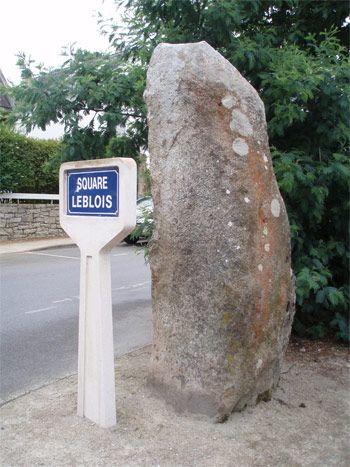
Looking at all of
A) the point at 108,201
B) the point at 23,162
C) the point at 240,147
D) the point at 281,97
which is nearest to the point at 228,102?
the point at 240,147

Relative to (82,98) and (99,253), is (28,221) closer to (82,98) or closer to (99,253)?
(82,98)

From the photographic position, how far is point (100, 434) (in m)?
3.18

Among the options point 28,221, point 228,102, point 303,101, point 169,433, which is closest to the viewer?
point 169,433

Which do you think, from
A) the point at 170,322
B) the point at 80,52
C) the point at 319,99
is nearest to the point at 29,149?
the point at 80,52

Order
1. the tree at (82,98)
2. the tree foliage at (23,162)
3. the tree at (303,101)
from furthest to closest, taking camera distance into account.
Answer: the tree foliage at (23,162), the tree at (82,98), the tree at (303,101)

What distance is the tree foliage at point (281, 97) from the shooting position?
4691 mm

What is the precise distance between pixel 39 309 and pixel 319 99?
4598mm

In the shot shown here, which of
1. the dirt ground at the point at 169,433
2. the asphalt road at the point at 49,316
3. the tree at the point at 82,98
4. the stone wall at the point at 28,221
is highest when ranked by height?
the tree at the point at 82,98

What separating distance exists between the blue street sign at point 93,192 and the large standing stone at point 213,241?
1.49 feet

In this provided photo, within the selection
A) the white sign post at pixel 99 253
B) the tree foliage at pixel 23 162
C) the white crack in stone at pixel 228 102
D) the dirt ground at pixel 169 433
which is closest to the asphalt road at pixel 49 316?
the dirt ground at pixel 169 433

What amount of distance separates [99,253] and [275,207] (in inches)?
48.8

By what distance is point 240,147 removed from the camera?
3416mm

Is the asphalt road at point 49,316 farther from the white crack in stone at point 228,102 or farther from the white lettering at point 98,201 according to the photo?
the white crack in stone at point 228,102

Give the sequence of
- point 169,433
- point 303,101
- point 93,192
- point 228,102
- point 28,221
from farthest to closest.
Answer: point 28,221 → point 303,101 → point 228,102 → point 93,192 → point 169,433
